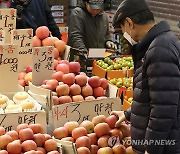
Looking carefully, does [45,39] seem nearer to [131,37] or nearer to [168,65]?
[131,37]

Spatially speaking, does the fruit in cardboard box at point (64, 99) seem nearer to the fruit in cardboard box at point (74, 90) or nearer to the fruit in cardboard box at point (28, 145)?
the fruit in cardboard box at point (74, 90)

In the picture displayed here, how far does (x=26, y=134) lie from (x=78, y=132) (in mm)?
347

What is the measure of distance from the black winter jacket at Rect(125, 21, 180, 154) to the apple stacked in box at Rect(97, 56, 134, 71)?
3033mm

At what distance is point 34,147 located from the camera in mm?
2387

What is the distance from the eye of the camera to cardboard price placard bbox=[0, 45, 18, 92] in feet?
10.0

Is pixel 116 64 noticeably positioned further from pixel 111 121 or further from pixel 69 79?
pixel 111 121

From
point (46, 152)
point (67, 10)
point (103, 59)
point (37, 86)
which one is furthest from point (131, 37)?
point (67, 10)

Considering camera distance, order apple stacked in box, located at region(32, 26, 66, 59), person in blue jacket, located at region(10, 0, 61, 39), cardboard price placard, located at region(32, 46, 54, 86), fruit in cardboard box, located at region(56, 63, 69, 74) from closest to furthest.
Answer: cardboard price placard, located at region(32, 46, 54, 86), fruit in cardboard box, located at region(56, 63, 69, 74), apple stacked in box, located at region(32, 26, 66, 59), person in blue jacket, located at region(10, 0, 61, 39)

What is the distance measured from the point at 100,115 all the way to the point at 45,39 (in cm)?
120

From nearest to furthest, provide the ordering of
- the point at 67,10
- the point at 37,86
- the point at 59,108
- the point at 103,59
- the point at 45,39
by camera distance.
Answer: the point at 59,108 → the point at 37,86 → the point at 45,39 → the point at 103,59 → the point at 67,10

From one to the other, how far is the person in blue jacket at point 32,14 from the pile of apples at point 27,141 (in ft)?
9.37

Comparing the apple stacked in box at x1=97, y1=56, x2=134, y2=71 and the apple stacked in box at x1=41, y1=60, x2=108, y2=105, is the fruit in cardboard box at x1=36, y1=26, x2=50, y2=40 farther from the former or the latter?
the apple stacked in box at x1=97, y1=56, x2=134, y2=71

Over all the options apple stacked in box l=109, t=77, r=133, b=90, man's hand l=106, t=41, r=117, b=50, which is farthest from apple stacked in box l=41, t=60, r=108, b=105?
man's hand l=106, t=41, r=117, b=50

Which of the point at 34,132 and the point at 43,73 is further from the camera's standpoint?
the point at 43,73
